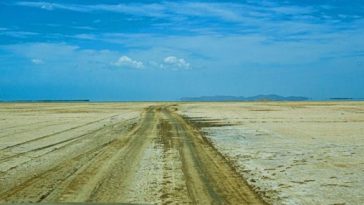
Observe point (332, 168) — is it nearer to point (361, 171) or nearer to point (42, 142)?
point (361, 171)

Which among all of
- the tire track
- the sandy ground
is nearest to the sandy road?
the tire track

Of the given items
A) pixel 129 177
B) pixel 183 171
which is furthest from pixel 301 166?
pixel 129 177

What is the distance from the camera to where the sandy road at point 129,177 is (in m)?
9.99

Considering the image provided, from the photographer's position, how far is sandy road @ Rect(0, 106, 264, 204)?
393 inches

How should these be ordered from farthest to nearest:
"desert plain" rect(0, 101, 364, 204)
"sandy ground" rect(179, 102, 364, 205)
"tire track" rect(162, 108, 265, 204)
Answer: "sandy ground" rect(179, 102, 364, 205)
"desert plain" rect(0, 101, 364, 204)
"tire track" rect(162, 108, 265, 204)

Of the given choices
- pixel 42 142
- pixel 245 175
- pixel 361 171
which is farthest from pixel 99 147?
pixel 361 171

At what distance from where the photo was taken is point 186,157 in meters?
16.7

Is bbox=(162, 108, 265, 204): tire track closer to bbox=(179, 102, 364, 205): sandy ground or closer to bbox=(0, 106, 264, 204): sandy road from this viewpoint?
bbox=(0, 106, 264, 204): sandy road

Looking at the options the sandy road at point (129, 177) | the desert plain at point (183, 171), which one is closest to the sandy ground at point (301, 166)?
the desert plain at point (183, 171)

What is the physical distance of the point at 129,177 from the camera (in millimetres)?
12500

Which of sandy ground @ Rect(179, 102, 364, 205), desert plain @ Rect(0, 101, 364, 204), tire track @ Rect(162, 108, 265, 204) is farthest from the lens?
sandy ground @ Rect(179, 102, 364, 205)

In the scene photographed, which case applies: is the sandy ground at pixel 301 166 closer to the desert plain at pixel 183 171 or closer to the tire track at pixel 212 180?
the desert plain at pixel 183 171

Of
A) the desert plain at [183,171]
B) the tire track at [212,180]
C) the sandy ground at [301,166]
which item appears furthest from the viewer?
the sandy ground at [301,166]

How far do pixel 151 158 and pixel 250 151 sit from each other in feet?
14.0
